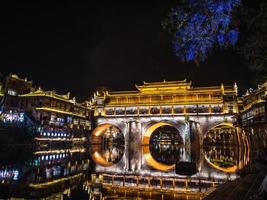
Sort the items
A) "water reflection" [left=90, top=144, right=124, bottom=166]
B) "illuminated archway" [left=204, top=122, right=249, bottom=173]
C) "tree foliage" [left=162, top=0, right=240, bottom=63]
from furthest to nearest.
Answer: "water reflection" [left=90, top=144, right=124, bottom=166] < "illuminated archway" [left=204, top=122, right=249, bottom=173] < "tree foliage" [left=162, top=0, right=240, bottom=63]

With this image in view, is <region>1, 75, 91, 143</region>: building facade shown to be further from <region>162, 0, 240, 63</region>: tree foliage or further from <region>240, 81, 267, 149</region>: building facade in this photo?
<region>162, 0, 240, 63</region>: tree foliage

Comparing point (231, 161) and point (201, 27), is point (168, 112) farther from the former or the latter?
A: point (201, 27)

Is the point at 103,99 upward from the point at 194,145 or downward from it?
upward

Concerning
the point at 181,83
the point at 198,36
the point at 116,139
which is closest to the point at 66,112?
the point at 181,83

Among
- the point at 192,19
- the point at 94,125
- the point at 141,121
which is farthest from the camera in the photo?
the point at 94,125

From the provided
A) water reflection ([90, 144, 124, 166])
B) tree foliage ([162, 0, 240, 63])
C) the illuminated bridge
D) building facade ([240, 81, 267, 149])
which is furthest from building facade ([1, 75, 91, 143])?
tree foliage ([162, 0, 240, 63])

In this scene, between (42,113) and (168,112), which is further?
(168,112)

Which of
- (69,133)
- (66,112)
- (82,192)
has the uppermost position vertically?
(66,112)

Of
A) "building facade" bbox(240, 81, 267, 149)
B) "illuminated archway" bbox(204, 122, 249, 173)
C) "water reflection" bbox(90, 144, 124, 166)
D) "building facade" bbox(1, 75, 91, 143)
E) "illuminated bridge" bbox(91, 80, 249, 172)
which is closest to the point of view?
"illuminated archway" bbox(204, 122, 249, 173)

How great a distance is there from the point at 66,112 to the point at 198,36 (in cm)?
4877

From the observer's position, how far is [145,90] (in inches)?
2223

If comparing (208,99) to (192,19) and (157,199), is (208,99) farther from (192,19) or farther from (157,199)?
(192,19)

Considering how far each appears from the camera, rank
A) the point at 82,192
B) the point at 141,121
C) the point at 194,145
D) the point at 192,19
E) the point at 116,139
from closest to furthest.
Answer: the point at 192,19, the point at 82,192, the point at 194,145, the point at 141,121, the point at 116,139

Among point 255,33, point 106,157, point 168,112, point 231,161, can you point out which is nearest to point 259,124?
point 231,161
